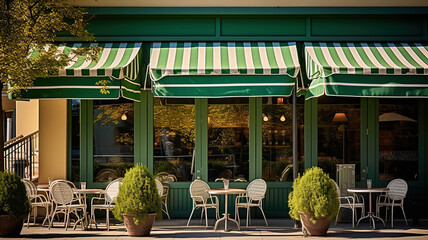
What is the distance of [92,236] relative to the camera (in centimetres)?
1006

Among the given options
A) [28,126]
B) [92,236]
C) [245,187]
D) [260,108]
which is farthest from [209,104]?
[28,126]

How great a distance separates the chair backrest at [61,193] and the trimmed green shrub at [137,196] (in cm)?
131

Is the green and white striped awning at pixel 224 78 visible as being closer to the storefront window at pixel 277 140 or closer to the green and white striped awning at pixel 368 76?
the green and white striped awning at pixel 368 76

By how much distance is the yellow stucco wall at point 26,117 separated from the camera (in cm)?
1808

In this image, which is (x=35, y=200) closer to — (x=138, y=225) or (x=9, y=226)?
(x=9, y=226)

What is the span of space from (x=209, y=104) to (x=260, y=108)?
3.63ft

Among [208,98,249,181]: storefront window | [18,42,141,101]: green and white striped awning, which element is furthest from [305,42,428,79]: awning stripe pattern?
[18,42,141,101]: green and white striped awning

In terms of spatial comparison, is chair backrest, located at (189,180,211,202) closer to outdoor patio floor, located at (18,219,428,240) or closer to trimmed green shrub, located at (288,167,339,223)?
outdoor patio floor, located at (18,219,428,240)

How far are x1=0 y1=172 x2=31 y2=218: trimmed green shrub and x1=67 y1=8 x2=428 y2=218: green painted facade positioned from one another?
7.88 feet

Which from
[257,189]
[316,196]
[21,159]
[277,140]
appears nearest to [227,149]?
[277,140]

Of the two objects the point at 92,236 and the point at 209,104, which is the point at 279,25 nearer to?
the point at 209,104

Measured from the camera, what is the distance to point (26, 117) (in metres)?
18.2

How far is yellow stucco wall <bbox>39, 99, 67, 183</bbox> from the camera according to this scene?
12320 mm

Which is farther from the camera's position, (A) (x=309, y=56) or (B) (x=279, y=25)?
(B) (x=279, y=25)
